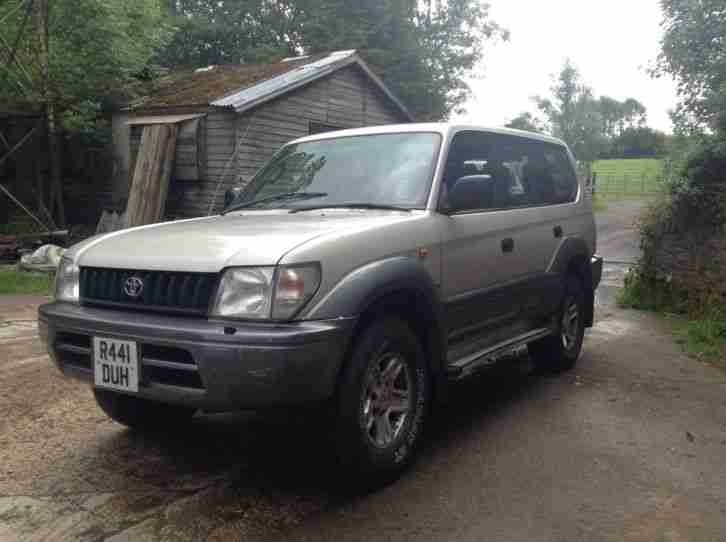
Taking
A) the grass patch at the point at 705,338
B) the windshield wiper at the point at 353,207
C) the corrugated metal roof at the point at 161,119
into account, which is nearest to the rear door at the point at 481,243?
the windshield wiper at the point at 353,207

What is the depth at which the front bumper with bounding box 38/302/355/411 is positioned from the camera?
2816mm

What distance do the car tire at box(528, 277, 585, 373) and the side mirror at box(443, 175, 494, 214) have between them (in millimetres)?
1907

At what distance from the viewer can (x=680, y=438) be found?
4156 millimetres

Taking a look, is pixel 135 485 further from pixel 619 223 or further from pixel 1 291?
pixel 619 223

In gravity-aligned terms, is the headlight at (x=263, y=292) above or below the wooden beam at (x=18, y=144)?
below

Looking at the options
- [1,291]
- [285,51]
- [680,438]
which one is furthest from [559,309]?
[285,51]

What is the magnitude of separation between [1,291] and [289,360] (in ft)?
24.7

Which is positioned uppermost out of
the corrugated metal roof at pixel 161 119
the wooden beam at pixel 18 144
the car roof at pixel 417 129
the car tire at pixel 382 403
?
the corrugated metal roof at pixel 161 119

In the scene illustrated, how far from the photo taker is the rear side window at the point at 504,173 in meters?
3.93

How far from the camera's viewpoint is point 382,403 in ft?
11.2

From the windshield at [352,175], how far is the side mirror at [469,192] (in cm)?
16

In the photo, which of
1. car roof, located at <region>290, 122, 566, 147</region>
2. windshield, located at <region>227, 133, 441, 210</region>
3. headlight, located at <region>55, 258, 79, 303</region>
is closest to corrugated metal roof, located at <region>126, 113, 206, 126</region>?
car roof, located at <region>290, 122, 566, 147</region>

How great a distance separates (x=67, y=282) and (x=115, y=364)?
0.71m

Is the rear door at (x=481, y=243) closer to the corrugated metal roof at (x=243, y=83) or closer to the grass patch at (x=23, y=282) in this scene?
the grass patch at (x=23, y=282)
